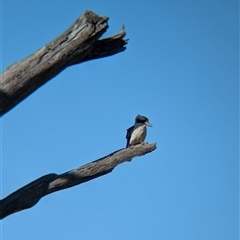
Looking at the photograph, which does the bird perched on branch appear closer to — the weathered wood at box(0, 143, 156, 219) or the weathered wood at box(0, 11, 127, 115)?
the weathered wood at box(0, 143, 156, 219)

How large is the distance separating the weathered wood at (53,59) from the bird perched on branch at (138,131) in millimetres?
5212

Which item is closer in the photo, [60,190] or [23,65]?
[23,65]

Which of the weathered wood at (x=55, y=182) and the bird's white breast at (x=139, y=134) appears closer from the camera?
the weathered wood at (x=55, y=182)

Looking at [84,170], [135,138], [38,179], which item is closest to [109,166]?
[84,170]

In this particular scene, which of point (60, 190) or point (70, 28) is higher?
point (70, 28)

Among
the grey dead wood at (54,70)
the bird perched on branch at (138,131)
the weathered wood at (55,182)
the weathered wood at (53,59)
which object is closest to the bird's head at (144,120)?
the bird perched on branch at (138,131)

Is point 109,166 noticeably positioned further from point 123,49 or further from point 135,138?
point 135,138

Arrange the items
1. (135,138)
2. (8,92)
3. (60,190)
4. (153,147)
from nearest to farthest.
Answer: (8,92) < (60,190) < (153,147) < (135,138)

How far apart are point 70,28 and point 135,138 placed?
5.65 meters

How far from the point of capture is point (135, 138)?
1170cm

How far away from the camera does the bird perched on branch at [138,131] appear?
460 inches

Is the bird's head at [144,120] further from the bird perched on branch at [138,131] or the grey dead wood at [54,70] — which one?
the grey dead wood at [54,70]

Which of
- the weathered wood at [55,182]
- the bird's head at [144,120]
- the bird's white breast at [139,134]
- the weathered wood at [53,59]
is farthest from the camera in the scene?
the bird's head at [144,120]

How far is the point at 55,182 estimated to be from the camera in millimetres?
6527
